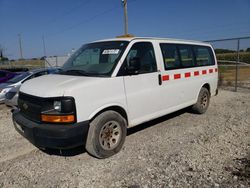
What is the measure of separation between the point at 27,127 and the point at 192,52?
427 cm

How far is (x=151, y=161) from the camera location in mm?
3518

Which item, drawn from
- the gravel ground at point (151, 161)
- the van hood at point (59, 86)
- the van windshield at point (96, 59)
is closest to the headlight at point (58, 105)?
the van hood at point (59, 86)

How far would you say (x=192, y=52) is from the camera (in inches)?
217

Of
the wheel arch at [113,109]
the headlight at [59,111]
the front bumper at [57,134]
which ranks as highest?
the headlight at [59,111]

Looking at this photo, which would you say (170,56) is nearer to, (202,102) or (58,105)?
(202,102)

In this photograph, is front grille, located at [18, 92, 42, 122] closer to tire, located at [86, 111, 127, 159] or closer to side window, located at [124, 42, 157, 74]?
tire, located at [86, 111, 127, 159]

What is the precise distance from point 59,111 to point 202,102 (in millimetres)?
4318

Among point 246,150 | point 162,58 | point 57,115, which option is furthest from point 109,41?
point 246,150

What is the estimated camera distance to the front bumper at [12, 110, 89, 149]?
10.0 feet

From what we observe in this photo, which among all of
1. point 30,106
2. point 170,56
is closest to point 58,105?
point 30,106

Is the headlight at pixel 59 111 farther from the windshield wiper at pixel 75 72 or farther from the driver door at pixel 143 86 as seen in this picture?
the driver door at pixel 143 86

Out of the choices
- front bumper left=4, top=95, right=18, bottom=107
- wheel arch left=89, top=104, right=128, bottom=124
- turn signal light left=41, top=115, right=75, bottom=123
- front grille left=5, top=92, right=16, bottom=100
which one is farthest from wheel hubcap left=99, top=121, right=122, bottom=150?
front grille left=5, top=92, right=16, bottom=100

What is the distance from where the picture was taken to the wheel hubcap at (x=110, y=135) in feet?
11.8

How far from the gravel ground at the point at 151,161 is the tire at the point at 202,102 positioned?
0.73 meters
